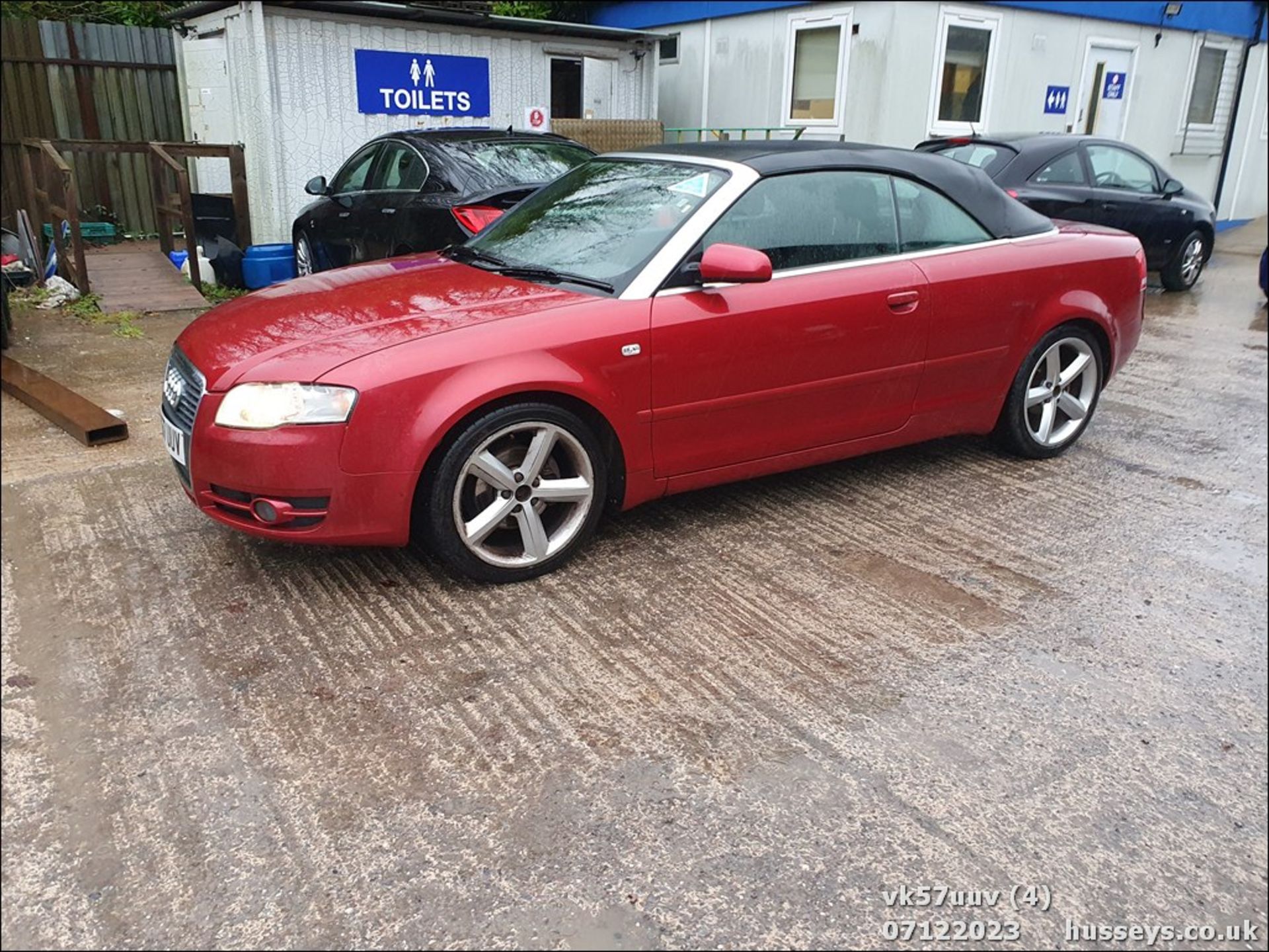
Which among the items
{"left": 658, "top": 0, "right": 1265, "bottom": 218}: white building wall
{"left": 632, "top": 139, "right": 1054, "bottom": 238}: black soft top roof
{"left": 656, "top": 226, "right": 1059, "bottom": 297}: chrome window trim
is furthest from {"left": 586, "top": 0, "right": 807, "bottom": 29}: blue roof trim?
{"left": 656, "top": 226, "right": 1059, "bottom": 297}: chrome window trim

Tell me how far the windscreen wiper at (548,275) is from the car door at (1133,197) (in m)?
8.09

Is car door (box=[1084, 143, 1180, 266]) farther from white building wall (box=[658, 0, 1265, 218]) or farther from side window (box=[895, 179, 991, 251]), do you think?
side window (box=[895, 179, 991, 251])

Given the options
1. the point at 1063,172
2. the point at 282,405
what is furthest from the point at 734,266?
the point at 1063,172

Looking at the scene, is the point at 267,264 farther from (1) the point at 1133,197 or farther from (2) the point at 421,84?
(1) the point at 1133,197

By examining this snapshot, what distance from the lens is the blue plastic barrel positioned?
974cm

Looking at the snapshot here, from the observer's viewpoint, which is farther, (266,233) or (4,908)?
(266,233)

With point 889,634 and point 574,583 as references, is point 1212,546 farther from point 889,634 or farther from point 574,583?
point 574,583

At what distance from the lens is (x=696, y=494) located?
4770mm

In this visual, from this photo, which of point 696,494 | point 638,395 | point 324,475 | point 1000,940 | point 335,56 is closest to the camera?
point 1000,940

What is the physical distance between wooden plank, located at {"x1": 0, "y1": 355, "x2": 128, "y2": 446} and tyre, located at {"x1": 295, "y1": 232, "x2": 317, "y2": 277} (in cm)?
329

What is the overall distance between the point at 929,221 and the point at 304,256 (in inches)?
261

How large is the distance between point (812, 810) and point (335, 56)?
34.4 feet

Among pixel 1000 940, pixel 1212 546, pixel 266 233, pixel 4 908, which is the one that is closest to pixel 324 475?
pixel 4 908

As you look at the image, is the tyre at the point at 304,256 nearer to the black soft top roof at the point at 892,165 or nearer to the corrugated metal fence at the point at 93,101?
the corrugated metal fence at the point at 93,101
